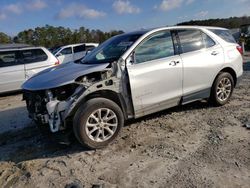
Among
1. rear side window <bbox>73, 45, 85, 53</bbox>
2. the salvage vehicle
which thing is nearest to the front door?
the salvage vehicle

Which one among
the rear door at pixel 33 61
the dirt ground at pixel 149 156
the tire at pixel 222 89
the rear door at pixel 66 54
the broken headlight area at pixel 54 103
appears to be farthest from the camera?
the rear door at pixel 66 54

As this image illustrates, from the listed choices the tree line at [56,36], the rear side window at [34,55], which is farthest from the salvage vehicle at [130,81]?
the tree line at [56,36]

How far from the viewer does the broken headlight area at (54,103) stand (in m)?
4.29

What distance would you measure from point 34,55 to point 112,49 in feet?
17.1

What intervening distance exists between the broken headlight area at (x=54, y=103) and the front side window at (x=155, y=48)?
119 cm

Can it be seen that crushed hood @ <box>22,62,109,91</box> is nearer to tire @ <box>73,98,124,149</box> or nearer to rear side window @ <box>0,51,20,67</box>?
tire @ <box>73,98,124,149</box>

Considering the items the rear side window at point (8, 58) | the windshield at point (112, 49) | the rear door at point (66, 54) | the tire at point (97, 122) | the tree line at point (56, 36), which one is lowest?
the tire at point (97, 122)

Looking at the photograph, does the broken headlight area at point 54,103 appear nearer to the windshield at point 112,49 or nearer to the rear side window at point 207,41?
the windshield at point 112,49

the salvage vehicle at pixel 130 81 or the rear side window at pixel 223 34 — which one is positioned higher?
the rear side window at pixel 223 34

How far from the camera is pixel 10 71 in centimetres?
930

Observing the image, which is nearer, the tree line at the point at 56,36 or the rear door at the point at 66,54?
the rear door at the point at 66,54

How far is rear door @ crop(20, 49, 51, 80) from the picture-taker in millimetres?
9555

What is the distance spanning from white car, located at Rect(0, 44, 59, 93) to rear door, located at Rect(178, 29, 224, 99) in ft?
18.5

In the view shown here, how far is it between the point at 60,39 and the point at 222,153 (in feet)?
110
